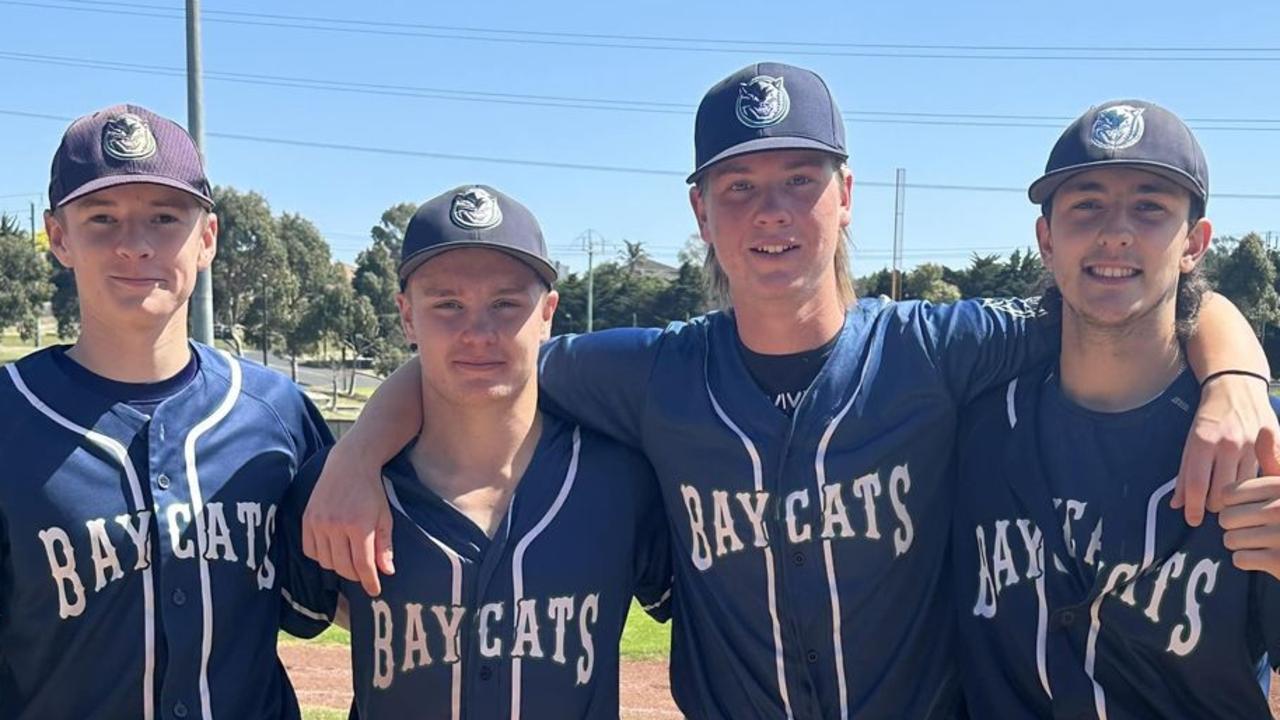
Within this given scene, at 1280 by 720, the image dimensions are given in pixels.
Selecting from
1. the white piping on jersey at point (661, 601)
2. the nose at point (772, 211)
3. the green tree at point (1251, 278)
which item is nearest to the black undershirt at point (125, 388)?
the white piping on jersey at point (661, 601)

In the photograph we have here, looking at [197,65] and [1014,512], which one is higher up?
[197,65]

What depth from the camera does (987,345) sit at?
2.98 meters

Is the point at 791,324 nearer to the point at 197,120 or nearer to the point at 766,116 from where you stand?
the point at 766,116

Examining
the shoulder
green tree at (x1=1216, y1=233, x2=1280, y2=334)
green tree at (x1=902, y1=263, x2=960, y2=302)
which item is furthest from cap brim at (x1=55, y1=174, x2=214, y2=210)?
green tree at (x1=902, y1=263, x2=960, y2=302)

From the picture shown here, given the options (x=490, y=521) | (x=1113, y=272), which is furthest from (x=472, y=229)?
(x=1113, y=272)

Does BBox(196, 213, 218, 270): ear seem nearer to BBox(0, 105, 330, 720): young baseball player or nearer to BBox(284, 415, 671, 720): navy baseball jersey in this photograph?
BBox(0, 105, 330, 720): young baseball player

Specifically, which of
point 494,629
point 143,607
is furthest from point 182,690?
point 494,629

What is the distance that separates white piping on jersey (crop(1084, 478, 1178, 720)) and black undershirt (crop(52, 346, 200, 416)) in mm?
2471

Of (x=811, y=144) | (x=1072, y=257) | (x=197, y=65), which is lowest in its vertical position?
(x=1072, y=257)

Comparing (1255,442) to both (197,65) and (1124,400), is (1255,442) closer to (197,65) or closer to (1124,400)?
(1124,400)

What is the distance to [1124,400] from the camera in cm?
277

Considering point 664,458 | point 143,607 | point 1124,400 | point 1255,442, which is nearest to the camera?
point 1255,442

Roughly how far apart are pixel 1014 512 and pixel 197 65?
34.5 ft

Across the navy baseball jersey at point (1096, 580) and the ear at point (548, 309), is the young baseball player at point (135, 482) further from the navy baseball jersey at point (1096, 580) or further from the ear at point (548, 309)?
the navy baseball jersey at point (1096, 580)
